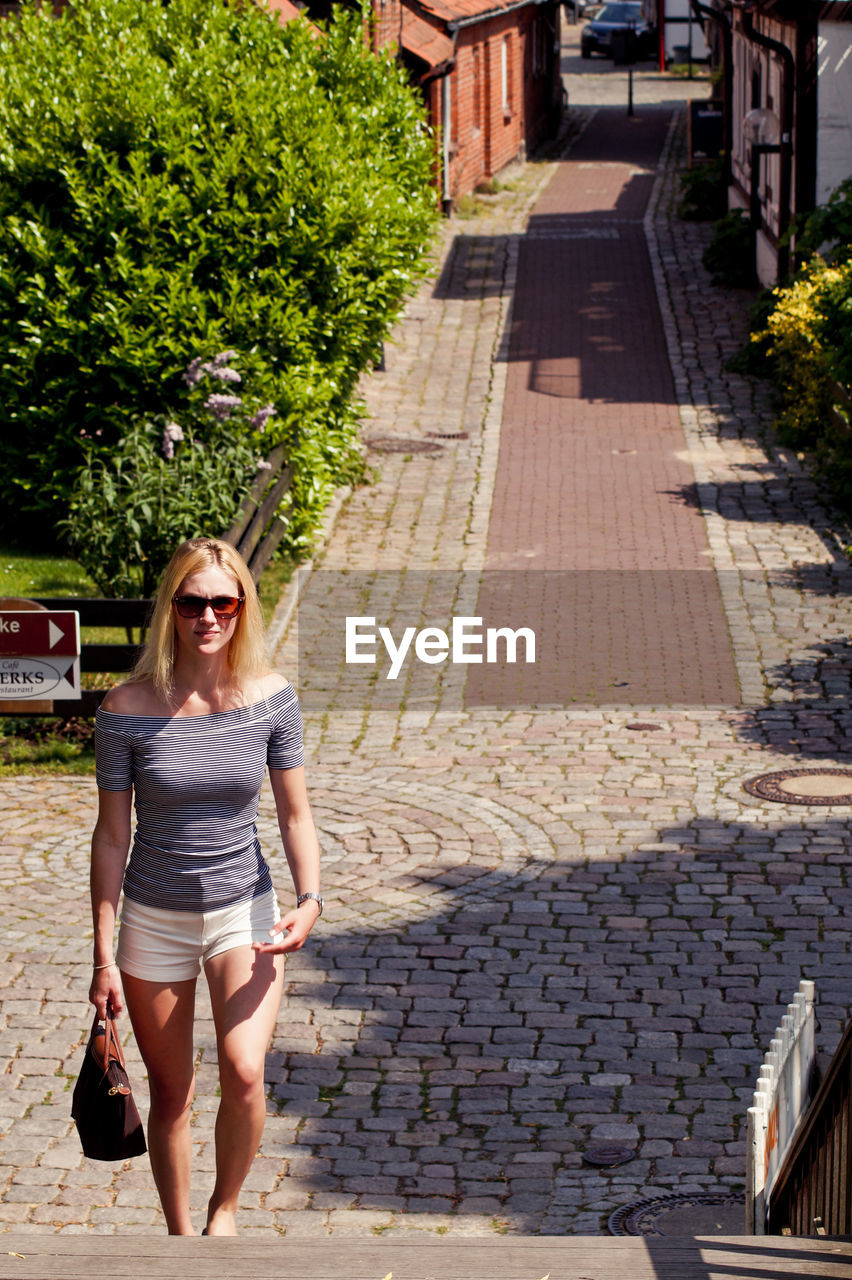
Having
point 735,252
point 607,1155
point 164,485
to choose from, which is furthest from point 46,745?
point 735,252

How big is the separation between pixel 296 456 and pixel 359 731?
3.85 metres

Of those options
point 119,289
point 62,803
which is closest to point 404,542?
point 119,289

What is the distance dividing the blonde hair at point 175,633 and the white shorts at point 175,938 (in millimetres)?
596

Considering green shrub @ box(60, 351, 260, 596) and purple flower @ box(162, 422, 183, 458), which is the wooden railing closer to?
green shrub @ box(60, 351, 260, 596)

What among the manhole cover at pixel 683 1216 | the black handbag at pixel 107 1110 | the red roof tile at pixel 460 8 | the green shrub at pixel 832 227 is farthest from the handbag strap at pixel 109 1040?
the red roof tile at pixel 460 8

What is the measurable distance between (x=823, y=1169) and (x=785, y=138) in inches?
758

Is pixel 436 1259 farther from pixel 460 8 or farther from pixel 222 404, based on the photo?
pixel 460 8

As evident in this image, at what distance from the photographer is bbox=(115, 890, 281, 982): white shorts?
439 centimetres

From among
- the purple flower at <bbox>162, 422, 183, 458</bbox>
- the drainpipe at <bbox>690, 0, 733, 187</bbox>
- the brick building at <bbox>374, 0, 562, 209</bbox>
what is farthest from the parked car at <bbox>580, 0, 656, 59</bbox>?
the purple flower at <bbox>162, 422, 183, 458</bbox>

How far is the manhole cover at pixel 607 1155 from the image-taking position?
593cm

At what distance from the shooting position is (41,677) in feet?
32.5

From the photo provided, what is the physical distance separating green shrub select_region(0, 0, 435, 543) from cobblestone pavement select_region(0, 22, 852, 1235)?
2231 millimetres

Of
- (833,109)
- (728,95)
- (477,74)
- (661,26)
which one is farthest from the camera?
(661,26)

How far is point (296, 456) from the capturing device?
14156 mm
